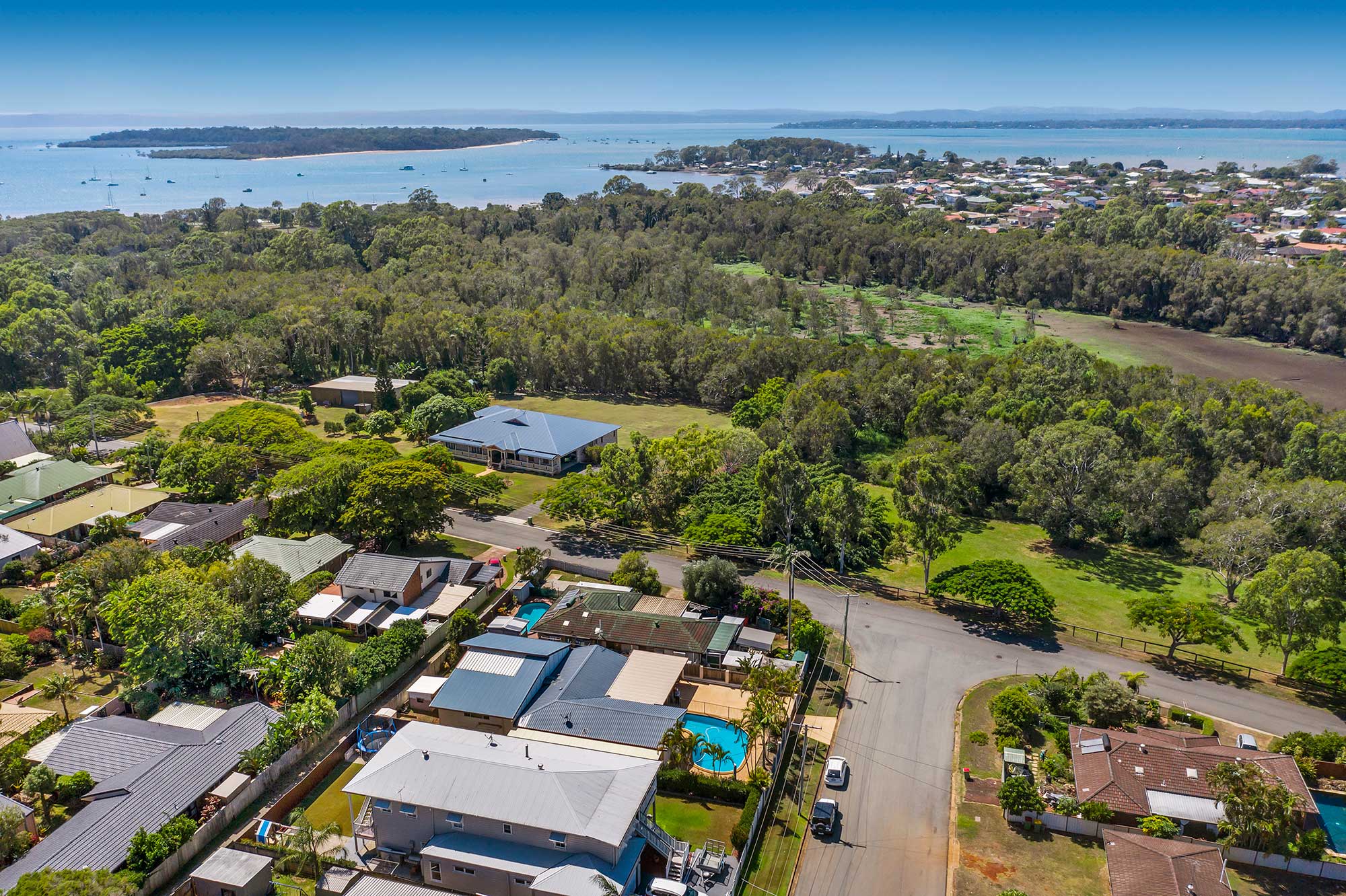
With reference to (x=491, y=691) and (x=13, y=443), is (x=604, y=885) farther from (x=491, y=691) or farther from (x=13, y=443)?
(x=13, y=443)

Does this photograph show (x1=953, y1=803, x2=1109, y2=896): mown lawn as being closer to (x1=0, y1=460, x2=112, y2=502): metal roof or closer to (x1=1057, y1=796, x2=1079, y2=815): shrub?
(x1=1057, y1=796, x2=1079, y2=815): shrub

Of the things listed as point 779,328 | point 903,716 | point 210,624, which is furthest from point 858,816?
point 779,328

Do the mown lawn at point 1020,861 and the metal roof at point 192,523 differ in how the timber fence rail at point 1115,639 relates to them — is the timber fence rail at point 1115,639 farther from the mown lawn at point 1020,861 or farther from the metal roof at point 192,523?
the metal roof at point 192,523

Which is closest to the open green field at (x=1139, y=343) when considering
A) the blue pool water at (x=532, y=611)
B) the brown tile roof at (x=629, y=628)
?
the blue pool water at (x=532, y=611)

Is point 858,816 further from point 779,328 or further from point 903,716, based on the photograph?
point 779,328

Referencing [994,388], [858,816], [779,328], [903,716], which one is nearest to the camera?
[858,816]

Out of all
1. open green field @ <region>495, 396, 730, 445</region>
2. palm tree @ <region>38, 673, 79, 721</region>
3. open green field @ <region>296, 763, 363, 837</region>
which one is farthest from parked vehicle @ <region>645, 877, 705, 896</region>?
open green field @ <region>495, 396, 730, 445</region>
